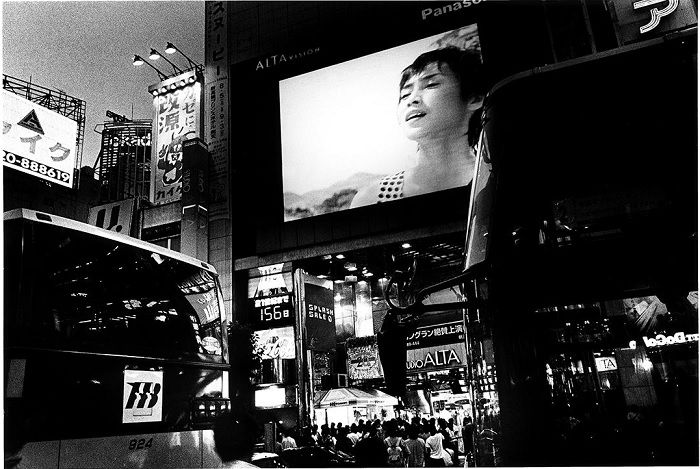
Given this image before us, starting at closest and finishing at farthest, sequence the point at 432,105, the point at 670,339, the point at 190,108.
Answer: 1. the point at 670,339
2. the point at 432,105
3. the point at 190,108

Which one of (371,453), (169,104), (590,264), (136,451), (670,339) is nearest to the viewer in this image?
(670,339)

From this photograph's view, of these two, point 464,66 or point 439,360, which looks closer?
point 464,66

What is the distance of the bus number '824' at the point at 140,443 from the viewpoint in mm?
3773

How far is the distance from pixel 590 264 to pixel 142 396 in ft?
10.5

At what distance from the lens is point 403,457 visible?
326 inches

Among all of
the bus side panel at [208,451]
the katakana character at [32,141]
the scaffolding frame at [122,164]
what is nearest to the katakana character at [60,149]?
the katakana character at [32,141]

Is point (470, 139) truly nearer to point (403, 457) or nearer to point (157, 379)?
point (403, 457)

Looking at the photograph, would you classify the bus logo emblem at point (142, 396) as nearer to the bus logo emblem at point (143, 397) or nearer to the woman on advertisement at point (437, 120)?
the bus logo emblem at point (143, 397)

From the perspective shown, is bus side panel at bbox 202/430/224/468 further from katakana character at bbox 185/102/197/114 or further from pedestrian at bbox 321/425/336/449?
katakana character at bbox 185/102/197/114

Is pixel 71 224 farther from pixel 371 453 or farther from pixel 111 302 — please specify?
pixel 371 453

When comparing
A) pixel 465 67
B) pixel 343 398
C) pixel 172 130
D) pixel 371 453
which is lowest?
pixel 371 453

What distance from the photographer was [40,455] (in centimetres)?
318

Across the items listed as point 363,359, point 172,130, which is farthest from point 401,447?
point 172,130

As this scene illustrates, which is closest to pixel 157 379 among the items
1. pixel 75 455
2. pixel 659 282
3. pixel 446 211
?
pixel 75 455
